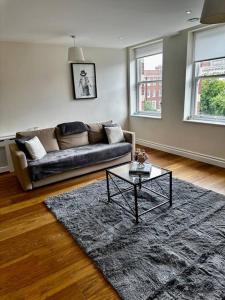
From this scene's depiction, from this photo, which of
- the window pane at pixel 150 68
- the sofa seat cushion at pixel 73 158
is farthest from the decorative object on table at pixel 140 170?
the window pane at pixel 150 68

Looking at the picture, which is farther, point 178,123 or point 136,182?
point 178,123

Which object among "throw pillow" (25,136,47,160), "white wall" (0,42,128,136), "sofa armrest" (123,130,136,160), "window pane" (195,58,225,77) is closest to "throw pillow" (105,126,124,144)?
"sofa armrest" (123,130,136,160)

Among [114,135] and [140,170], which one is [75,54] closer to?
[114,135]

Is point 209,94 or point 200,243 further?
point 209,94

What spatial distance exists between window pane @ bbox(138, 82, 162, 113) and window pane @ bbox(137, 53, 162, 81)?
167mm

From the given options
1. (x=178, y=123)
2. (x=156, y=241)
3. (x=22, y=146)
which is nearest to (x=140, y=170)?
(x=156, y=241)

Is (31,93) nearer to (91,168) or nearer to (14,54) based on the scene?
(14,54)

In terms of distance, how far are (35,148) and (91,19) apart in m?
1.97

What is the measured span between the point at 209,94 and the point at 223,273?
3.00 metres

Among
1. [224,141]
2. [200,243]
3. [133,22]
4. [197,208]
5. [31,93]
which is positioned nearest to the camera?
[200,243]

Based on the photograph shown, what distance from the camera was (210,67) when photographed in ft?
12.2

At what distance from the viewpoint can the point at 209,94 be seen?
Answer: 3.80 metres

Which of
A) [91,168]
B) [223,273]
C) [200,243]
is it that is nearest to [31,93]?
[91,168]

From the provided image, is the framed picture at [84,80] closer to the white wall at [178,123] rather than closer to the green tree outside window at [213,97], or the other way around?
the white wall at [178,123]
